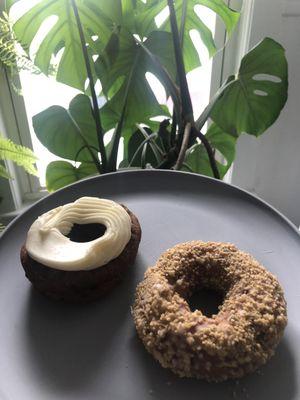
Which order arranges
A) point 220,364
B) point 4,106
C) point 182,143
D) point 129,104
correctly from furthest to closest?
point 4,106
point 129,104
point 182,143
point 220,364

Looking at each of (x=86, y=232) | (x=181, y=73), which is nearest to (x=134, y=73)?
(x=181, y=73)

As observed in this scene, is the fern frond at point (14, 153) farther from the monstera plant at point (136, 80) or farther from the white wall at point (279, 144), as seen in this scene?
the white wall at point (279, 144)

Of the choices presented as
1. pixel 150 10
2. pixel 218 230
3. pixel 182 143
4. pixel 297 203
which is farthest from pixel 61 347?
pixel 297 203

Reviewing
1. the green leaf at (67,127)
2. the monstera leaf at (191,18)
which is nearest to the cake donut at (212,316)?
the green leaf at (67,127)

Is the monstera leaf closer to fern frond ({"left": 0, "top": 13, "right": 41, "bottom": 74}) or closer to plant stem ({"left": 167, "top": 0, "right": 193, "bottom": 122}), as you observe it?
plant stem ({"left": 167, "top": 0, "right": 193, "bottom": 122})

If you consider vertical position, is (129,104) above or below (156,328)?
above

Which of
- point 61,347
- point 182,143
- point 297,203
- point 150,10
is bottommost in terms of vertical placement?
point 297,203

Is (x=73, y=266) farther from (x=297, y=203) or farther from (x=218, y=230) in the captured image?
(x=297, y=203)

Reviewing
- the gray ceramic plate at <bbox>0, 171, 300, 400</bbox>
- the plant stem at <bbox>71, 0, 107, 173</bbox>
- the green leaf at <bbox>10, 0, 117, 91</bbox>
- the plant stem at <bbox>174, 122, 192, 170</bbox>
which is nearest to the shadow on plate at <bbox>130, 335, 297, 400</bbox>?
the gray ceramic plate at <bbox>0, 171, 300, 400</bbox>
